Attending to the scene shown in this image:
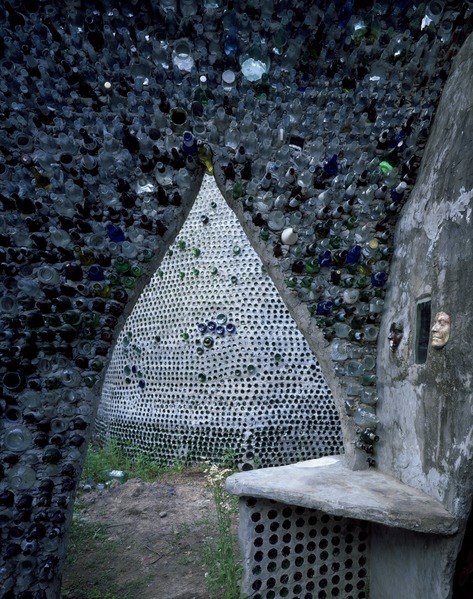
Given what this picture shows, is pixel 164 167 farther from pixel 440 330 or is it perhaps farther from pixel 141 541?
pixel 141 541

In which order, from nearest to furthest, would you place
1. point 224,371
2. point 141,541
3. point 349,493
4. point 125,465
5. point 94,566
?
1. point 349,493
2. point 94,566
3. point 141,541
4. point 224,371
5. point 125,465

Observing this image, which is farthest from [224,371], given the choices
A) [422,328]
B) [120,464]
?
[422,328]

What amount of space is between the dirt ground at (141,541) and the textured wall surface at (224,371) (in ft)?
2.72

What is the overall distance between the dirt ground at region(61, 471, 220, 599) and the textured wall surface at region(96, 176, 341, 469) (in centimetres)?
83

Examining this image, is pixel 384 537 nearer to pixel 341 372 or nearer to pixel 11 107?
pixel 341 372

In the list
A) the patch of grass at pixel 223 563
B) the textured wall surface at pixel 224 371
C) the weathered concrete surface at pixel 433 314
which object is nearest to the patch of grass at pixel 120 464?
the textured wall surface at pixel 224 371

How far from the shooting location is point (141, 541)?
173 inches

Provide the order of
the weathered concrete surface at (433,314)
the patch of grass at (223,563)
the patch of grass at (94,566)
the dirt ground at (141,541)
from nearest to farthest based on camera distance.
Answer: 1. the weathered concrete surface at (433,314)
2. the patch of grass at (223,563)
3. the patch of grass at (94,566)
4. the dirt ground at (141,541)

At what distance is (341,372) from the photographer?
2639 mm

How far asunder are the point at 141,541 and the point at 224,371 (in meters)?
2.88

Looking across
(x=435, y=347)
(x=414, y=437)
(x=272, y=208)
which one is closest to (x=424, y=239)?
(x=435, y=347)

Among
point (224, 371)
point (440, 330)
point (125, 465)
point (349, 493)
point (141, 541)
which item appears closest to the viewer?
point (440, 330)

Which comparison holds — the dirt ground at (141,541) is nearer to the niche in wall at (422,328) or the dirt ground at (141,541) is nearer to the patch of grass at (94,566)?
the patch of grass at (94,566)

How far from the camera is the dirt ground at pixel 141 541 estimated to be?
135 inches
